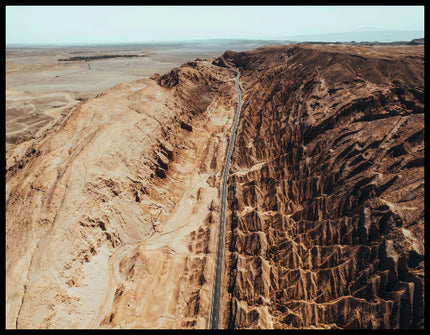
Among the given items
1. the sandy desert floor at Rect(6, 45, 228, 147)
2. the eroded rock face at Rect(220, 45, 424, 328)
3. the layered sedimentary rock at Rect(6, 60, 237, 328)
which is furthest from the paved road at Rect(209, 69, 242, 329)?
the sandy desert floor at Rect(6, 45, 228, 147)

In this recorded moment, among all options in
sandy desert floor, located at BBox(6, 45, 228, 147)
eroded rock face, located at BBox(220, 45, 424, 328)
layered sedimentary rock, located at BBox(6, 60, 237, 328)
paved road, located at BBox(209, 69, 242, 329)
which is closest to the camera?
eroded rock face, located at BBox(220, 45, 424, 328)

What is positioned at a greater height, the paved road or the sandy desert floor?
the sandy desert floor

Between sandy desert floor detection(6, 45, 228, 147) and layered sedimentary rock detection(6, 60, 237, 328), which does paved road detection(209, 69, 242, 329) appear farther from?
sandy desert floor detection(6, 45, 228, 147)

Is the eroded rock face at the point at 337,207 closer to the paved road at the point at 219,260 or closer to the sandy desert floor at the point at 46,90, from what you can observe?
the paved road at the point at 219,260

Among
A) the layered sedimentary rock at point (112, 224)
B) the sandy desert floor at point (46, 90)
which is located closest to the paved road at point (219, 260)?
the layered sedimentary rock at point (112, 224)

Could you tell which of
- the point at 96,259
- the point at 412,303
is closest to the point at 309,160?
the point at 412,303
